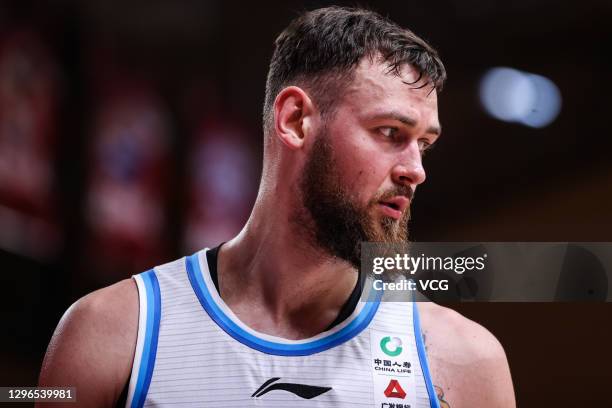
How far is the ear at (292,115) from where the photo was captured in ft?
5.13

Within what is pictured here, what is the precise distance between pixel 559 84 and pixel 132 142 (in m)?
1.85

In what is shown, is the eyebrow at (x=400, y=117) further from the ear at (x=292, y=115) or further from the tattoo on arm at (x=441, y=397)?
the tattoo on arm at (x=441, y=397)

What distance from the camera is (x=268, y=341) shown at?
4.87 feet

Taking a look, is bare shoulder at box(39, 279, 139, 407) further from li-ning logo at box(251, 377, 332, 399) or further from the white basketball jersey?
li-ning logo at box(251, 377, 332, 399)

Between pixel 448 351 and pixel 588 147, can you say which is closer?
pixel 448 351

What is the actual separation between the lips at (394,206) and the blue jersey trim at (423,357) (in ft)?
0.76

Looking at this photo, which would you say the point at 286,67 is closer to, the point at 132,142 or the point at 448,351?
the point at 448,351

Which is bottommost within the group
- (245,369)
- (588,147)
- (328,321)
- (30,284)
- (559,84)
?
(245,369)

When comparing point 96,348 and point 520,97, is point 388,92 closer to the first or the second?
point 96,348

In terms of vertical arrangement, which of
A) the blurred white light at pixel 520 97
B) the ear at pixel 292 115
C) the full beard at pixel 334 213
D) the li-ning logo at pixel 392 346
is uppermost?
the blurred white light at pixel 520 97

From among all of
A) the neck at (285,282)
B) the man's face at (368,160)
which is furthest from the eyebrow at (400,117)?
the neck at (285,282)

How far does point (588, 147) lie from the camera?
320cm

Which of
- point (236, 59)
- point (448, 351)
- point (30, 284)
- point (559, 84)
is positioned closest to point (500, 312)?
point (448, 351)

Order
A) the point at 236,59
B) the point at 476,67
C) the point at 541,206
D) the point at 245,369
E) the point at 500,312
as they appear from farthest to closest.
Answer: the point at 236,59, the point at 476,67, the point at 541,206, the point at 500,312, the point at 245,369
